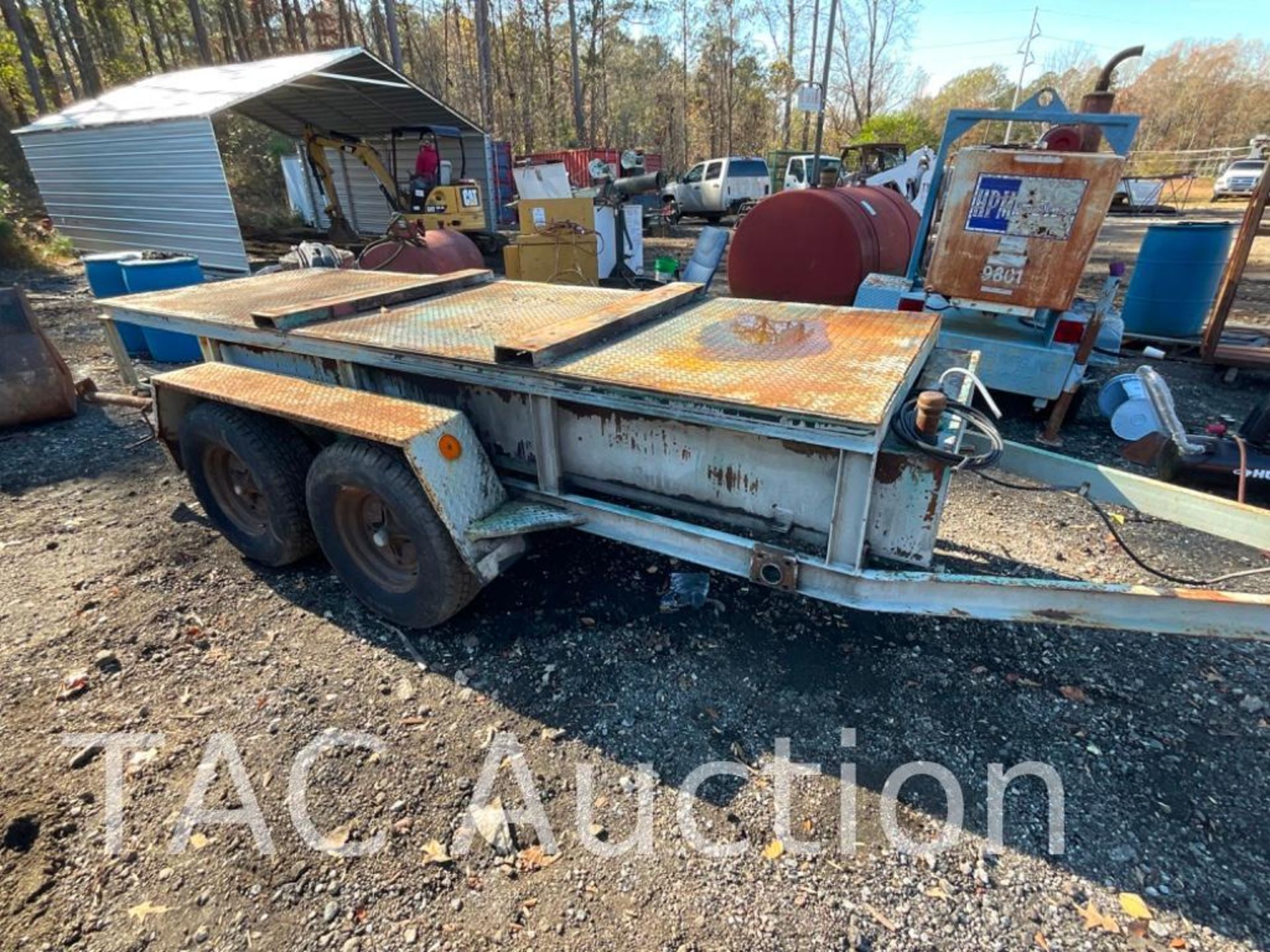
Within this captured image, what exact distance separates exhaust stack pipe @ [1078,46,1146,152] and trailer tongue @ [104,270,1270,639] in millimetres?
3088

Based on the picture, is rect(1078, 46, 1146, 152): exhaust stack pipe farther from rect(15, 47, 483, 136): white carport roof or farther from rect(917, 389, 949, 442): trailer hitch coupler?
rect(15, 47, 483, 136): white carport roof

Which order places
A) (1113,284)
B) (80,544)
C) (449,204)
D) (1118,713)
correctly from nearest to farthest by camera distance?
(1118,713) < (80,544) < (1113,284) < (449,204)

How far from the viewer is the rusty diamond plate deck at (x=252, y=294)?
3.56 metres

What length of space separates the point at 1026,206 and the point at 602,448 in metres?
3.63

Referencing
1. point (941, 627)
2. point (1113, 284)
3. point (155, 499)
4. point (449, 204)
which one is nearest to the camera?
point (941, 627)

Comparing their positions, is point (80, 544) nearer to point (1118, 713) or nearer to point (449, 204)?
point (1118, 713)

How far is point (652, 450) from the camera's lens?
253 centimetres

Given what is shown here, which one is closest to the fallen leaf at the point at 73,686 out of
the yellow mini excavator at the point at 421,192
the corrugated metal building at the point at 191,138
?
the corrugated metal building at the point at 191,138

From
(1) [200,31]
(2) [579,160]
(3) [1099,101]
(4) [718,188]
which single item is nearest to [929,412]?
(3) [1099,101]

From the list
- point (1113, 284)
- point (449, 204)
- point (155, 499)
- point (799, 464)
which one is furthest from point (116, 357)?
point (449, 204)

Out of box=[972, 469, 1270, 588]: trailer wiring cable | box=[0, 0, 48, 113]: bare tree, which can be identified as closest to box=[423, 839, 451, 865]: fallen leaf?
box=[972, 469, 1270, 588]: trailer wiring cable

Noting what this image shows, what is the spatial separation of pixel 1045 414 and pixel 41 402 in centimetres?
800

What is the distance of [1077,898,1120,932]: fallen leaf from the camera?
1835 millimetres

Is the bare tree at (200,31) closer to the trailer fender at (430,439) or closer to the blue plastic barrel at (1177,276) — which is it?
the trailer fender at (430,439)
